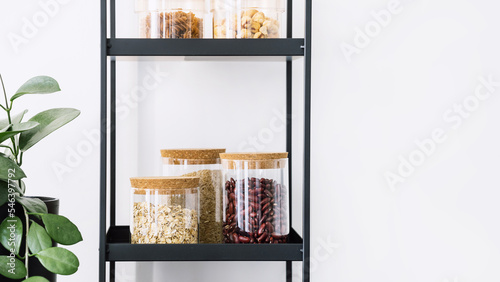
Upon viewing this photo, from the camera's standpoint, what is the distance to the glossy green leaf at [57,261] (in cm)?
91

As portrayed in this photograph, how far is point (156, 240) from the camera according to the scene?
1054 millimetres

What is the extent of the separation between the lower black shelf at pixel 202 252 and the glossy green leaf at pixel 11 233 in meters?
0.17

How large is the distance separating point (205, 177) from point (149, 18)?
0.37m

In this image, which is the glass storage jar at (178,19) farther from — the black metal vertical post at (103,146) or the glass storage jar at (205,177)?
the glass storage jar at (205,177)

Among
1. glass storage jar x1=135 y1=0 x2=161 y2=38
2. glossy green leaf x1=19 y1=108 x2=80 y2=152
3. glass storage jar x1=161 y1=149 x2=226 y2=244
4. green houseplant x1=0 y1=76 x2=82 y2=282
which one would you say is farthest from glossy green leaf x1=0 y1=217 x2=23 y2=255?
glass storage jar x1=135 y1=0 x2=161 y2=38

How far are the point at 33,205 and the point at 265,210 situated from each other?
1.50ft

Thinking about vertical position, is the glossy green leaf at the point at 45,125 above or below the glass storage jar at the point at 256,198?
above

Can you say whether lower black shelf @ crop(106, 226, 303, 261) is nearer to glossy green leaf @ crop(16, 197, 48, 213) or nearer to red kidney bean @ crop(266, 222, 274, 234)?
red kidney bean @ crop(266, 222, 274, 234)

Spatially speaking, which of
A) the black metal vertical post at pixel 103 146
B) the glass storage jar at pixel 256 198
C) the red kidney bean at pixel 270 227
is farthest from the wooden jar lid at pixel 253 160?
the black metal vertical post at pixel 103 146

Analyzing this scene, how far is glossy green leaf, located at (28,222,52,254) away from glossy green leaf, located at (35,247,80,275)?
0.05 feet

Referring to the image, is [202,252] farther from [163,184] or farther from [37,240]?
[37,240]
